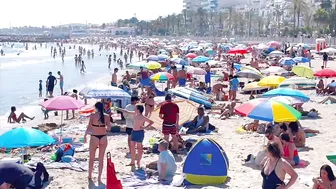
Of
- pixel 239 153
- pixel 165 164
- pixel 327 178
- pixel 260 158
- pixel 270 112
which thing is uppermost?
pixel 270 112

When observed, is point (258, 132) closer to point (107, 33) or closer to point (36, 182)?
point (36, 182)

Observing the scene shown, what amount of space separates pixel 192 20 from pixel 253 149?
11562cm

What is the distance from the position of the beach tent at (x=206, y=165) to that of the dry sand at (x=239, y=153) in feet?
0.72

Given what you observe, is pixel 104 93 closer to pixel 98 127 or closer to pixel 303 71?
pixel 98 127

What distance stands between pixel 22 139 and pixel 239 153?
165 inches

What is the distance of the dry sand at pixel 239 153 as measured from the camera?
7863 millimetres

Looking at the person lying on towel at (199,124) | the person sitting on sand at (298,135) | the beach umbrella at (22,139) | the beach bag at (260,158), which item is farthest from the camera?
the person lying on towel at (199,124)

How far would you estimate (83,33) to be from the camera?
186 m

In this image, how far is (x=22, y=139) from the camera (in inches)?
311

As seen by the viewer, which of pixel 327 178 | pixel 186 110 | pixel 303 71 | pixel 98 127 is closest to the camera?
pixel 327 178

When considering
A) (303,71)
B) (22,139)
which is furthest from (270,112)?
(303,71)

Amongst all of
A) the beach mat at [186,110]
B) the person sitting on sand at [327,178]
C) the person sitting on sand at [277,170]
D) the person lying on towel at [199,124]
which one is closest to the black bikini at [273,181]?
the person sitting on sand at [277,170]

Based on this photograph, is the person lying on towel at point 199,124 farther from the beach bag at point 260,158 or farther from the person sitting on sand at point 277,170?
the person sitting on sand at point 277,170

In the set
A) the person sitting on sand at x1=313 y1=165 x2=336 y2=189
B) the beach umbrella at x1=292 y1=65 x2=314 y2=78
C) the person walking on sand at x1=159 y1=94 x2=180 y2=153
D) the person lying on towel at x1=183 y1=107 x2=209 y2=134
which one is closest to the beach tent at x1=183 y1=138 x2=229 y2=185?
the person walking on sand at x1=159 y1=94 x2=180 y2=153
